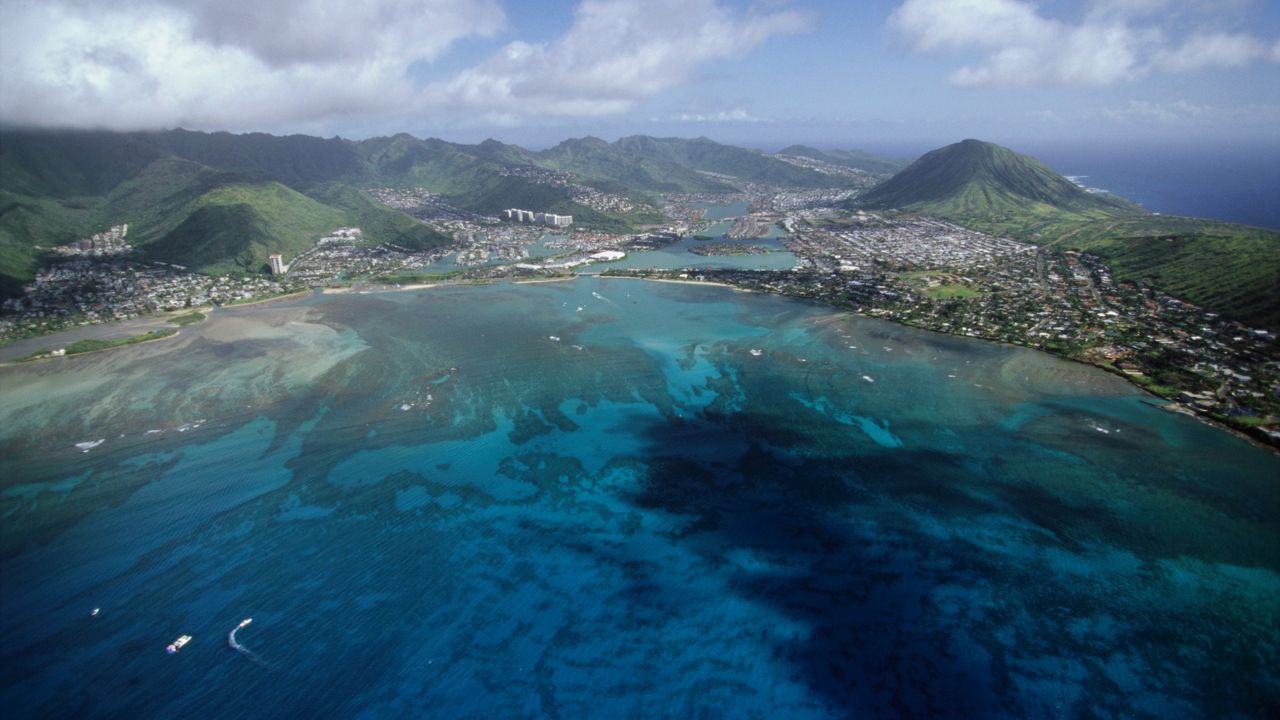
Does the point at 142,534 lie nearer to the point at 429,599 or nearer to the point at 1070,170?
the point at 429,599

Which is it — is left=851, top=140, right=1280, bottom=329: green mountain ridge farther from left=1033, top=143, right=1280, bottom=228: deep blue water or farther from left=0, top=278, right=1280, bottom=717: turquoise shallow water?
left=0, top=278, right=1280, bottom=717: turquoise shallow water

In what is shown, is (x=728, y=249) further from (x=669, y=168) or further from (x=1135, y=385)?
(x=669, y=168)

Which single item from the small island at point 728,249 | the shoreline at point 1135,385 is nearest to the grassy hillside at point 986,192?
the small island at point 728,249

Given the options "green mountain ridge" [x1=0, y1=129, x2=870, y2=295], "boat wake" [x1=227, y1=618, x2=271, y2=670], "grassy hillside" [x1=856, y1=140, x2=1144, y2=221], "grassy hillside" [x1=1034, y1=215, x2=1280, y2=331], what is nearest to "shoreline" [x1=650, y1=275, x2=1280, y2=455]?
"grassy hillside" [x1=1034, y1=215, x2=1280, y2=331]

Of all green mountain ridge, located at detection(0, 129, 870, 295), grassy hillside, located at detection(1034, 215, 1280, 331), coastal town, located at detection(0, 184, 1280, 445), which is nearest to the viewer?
coastal town, located at detection(0, 184, 1280, 445)

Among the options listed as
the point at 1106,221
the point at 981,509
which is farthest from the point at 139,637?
the point at 1106,221

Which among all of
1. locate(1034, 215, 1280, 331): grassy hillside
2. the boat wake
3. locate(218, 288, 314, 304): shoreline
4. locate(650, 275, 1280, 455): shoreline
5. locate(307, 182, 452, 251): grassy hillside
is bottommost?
the boat wake
